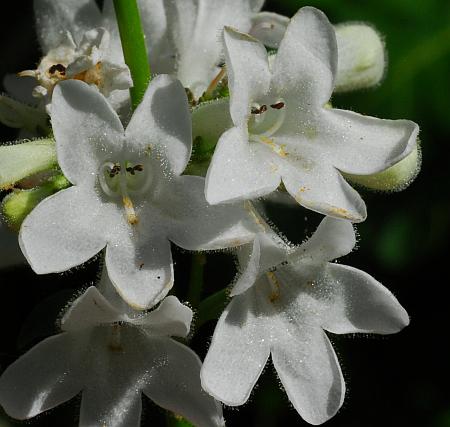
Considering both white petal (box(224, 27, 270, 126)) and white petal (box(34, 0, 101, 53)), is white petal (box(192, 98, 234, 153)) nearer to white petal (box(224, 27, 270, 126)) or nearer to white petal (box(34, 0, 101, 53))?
white petal (box(224, 27, 270, 126))

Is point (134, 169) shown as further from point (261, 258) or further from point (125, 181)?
point (261, 258)

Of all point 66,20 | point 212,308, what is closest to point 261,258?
point 212,308

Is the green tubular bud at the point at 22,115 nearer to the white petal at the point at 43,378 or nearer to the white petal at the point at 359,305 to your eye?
the white petal at the point at 43,378

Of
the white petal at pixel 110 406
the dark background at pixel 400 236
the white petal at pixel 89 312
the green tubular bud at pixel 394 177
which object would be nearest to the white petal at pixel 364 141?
the green tubular bud at pixel 394 177

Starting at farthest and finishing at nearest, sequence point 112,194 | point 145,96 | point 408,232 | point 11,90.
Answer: point 408,232 → point 11,90 → point 112,194 → point 145,96

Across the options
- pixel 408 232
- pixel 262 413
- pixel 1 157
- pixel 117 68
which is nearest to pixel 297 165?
pixel 117 68

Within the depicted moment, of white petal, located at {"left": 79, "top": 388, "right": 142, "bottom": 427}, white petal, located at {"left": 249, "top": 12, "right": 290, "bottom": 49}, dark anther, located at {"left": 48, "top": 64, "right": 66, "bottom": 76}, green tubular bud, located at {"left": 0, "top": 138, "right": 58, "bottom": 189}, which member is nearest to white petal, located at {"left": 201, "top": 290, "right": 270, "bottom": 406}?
white petal, located at {"left": 79, "top": 388, "right": 142, "bottom": 427}

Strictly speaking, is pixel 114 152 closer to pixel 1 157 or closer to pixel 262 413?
pixel 1 157
